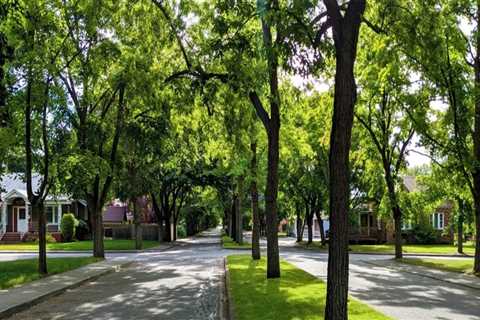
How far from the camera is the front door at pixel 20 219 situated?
55225 mm

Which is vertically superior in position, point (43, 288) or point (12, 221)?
point (12, 221)

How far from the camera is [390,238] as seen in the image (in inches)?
2259

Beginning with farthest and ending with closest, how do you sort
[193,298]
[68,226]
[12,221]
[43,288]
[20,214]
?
[20,214]
[12,221]
[68,226]
[43,288]
[193,298]

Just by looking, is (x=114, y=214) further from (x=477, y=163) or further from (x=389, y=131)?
(x=477, y=163)

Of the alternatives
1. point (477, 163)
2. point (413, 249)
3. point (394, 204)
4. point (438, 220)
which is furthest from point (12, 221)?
point (477, 163)

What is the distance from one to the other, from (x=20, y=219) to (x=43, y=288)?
138 ft

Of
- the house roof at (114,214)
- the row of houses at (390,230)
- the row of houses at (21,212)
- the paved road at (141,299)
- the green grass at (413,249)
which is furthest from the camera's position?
the house roof at (114,214)

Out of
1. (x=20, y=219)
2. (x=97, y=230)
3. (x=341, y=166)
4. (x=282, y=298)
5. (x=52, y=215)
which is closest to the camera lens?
(x=341, y=166)

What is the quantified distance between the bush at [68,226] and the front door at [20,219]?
16.7 ft

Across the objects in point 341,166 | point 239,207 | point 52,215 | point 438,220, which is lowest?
point 438,220

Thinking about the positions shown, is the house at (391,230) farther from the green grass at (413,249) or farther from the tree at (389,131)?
the tree at (389,131)

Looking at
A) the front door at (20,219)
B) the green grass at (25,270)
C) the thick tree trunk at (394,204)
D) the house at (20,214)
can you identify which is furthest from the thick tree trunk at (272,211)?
the front door at (20,219)

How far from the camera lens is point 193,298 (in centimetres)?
1465

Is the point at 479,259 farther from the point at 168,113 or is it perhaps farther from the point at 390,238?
the point at 390,238
